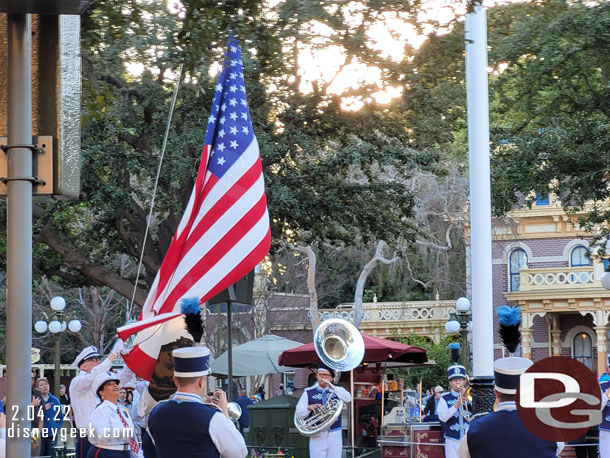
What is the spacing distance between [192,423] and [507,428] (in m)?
1.90

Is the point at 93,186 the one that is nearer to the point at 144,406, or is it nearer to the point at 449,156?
the point at 144,406

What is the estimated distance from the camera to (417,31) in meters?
10.6

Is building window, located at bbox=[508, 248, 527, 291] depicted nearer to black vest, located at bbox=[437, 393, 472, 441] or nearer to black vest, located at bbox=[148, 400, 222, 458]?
black vest, located at bbox=[437, 393, 472, 441]

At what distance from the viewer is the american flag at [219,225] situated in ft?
37.2

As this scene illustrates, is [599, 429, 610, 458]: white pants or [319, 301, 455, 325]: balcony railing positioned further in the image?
[319, 301, 455, 325]: balcony railing

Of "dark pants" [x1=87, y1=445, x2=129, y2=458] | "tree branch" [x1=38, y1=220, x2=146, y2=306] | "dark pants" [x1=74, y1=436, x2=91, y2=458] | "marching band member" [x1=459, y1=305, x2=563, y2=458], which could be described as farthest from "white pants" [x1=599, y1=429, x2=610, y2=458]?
"marching band member" [x1=459, y1=305, x2=563, y2=458]

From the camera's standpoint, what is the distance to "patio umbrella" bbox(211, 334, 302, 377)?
2612cm

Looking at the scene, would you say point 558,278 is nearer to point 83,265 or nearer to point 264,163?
point 264,163

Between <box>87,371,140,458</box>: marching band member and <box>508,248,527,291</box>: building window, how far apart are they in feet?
130

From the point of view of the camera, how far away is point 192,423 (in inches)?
247

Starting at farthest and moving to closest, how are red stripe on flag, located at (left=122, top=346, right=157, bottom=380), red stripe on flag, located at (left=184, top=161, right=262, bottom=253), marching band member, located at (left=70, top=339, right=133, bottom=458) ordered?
red stripe on flag, located at (left=184, top=161, right=262, bottom=253) → marching band member, located at (left=70, top=339, right=133, bottom=458) → red stripe on flag, located at (left=122, top=346, right=157, bottom=380)

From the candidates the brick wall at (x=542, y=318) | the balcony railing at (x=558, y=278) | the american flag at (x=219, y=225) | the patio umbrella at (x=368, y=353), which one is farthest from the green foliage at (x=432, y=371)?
the american flag at (x=219, y=225)

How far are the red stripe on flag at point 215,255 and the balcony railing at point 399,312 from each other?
116ft

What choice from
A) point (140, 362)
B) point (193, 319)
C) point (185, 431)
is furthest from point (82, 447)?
point (185, 431)
